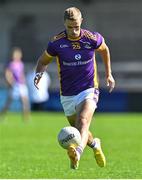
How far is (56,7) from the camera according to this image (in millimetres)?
42906

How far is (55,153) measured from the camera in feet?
54.3

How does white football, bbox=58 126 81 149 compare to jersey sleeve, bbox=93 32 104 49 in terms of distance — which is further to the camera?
jersey sleeve, bbox=93 32 104 49

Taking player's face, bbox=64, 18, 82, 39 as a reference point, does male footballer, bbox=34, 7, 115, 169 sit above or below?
below

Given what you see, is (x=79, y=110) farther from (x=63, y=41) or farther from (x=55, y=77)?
(x=55, y=77)

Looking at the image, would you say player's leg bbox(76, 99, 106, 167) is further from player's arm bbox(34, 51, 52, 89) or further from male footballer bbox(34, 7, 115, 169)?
player's arm bbox(34, 51, 52, 89)

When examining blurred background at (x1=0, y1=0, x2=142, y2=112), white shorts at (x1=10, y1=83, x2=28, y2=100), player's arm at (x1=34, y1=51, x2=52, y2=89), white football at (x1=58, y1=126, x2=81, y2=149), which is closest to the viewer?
white football at (x1=58, y1=126, x2=81, y2=149)

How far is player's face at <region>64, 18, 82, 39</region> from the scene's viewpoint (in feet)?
39.4

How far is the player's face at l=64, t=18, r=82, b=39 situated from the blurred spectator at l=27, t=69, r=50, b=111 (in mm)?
22532

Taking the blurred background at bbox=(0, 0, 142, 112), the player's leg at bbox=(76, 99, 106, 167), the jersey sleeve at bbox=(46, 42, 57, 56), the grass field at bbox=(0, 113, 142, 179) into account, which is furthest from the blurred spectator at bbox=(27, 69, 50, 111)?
the player's leg at bbox=(76, 99, 106, 167)

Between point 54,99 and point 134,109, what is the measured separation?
3578 mm

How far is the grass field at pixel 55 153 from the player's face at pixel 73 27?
2.08 m

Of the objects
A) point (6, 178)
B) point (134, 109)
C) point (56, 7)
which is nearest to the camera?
point (6, 178)

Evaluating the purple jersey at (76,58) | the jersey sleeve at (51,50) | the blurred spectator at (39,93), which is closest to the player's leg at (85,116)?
the purple jersey at (76,58)

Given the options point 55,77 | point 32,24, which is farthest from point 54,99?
point 32,24
